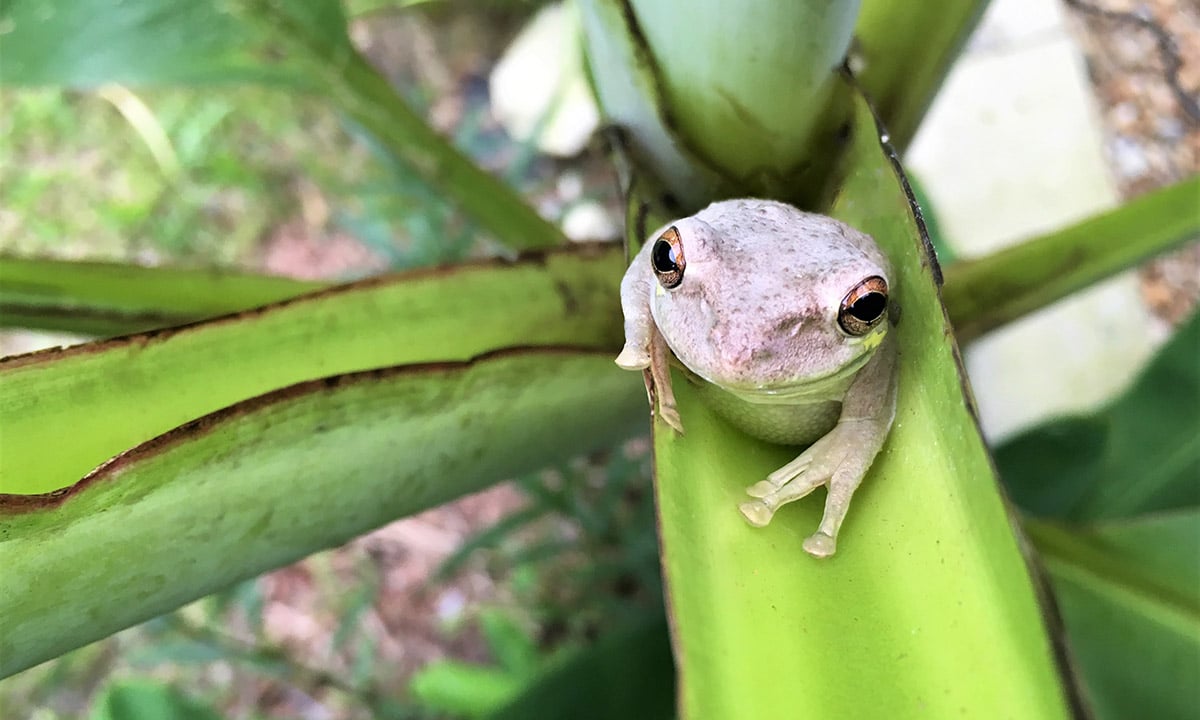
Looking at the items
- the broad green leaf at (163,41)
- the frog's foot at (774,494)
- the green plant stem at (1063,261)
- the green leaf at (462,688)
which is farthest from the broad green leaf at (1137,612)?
the broad green leaf at (163,41)

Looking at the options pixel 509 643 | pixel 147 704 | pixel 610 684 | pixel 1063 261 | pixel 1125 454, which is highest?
pixel 1063 261

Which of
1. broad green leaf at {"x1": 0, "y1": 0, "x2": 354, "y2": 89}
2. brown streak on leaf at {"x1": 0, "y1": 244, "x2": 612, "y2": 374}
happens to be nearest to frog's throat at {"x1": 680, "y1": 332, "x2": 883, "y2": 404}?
brown streak on leaf at {"x1": 0, "y1": 244, "x2": 612, "y2": 374}

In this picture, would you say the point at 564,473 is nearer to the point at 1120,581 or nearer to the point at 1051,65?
the point at 1120,581

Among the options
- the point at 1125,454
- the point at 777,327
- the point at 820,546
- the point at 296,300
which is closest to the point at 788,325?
the point at 777,327

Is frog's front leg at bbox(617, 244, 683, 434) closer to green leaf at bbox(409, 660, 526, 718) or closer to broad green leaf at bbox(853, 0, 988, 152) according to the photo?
broad green leaf at bbox(853, 0, 988, 152)

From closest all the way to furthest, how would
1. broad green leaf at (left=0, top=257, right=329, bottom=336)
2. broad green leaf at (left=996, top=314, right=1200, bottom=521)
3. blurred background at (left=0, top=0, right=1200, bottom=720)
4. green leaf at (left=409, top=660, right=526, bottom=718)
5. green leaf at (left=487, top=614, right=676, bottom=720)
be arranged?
broad green leaf at (left=0, top=257, right=329, bottom=336)
green leaf at (left=487, top=614, right=676, bottom=720)
broad green leaf at (left=996, top=314, right=1200, bottom=521)
green leaf at (left=409, top=660, right=526, bottom=718)
blurred background at (left=0, top=0, right=1200, bottom=720)

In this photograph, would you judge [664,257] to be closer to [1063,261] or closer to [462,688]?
[1063,261]

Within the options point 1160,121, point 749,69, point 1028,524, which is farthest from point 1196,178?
point 1160,121

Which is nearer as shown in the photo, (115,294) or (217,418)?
(217,418)
